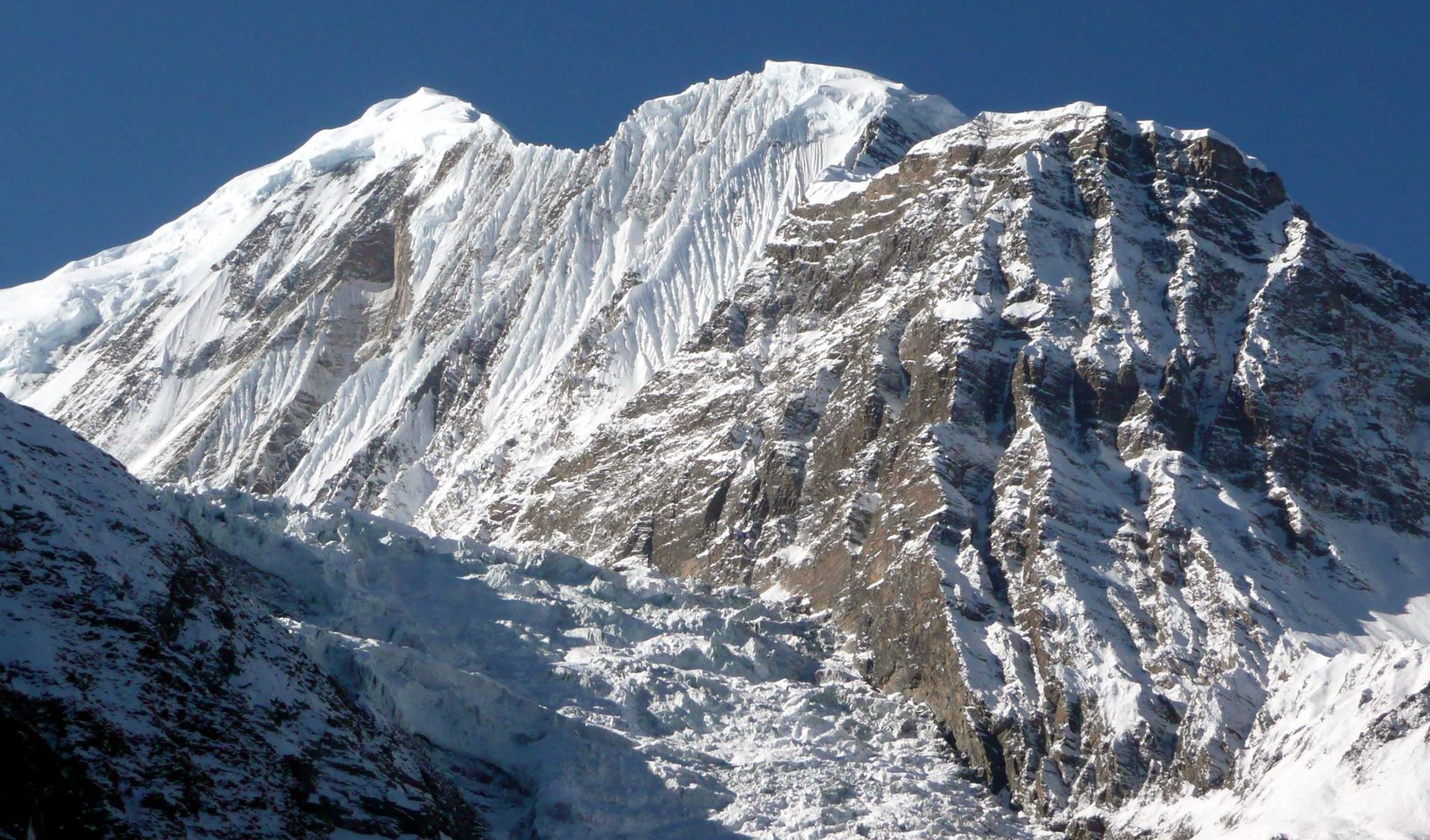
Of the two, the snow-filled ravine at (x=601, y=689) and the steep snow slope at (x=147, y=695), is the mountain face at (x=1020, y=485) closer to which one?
the snow-filled ravine at (x=601, y=689)

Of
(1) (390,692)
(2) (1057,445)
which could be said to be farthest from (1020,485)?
(1) (390,692)

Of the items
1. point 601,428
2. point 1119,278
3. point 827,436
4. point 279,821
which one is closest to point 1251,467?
point 1119,278

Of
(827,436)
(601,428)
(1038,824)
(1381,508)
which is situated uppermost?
(601,428)

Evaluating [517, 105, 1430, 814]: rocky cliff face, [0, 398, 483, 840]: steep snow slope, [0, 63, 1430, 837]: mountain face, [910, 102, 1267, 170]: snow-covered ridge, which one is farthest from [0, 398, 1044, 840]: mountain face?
[910, 102, 1267, 170]: snow-covered ridge

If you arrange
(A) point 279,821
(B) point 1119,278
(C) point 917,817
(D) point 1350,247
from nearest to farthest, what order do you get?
(A) point 279,821 → (C) point 917,817 → (B) point 1119,278 → (D) point 1350,247

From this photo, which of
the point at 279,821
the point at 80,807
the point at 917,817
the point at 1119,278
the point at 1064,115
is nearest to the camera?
the point at 80,807

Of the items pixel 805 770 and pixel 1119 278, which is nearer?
pixel 805 770

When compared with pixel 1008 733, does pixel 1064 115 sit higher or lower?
higher

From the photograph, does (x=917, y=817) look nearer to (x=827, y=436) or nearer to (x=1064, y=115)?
(x=827, y=436)
